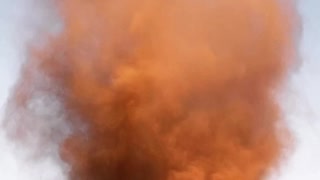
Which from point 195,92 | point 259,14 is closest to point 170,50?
point 195,92

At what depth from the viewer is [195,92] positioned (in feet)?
135

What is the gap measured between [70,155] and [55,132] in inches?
63.0

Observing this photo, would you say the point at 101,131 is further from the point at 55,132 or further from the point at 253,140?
the point at 253,140

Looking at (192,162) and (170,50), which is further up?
(170,50)

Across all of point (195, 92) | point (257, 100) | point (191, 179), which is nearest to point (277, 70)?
point (257, 100)

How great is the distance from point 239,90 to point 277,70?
8.22 feet

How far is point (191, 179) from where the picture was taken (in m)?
40.2

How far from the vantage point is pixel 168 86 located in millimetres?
41031

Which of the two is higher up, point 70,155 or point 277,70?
point 277,70

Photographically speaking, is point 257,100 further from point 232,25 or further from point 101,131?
point 101,131

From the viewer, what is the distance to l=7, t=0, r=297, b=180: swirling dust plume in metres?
40.9

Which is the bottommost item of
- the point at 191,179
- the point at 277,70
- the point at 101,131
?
the point at 191,179

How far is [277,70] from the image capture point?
4278cm

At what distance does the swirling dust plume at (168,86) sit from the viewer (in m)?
40.9
